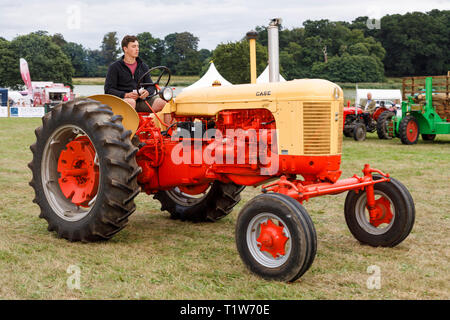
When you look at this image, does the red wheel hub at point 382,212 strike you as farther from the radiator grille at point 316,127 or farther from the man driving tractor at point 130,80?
the man driving tractor at point 130,80

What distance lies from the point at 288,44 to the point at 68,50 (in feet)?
113

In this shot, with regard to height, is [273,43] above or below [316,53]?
below

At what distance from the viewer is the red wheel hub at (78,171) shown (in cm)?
486

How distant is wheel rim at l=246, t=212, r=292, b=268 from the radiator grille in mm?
693

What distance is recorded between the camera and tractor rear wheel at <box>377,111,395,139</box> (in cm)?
1612

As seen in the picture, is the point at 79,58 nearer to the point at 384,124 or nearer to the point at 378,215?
the point at 384,124

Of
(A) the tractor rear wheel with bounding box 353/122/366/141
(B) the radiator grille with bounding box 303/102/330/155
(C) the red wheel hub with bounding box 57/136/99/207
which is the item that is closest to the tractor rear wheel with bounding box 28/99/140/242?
(C) the red wheel hub with bounding box 57/136/99/207

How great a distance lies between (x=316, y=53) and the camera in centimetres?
5459

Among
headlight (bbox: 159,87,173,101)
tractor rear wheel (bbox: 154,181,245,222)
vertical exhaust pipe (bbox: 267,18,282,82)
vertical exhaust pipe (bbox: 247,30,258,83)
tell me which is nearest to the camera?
vertical exhaust pipe (bbox: 267,18,282,82)

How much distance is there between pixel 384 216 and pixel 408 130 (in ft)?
35.6

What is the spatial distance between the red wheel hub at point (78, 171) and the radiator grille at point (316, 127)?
6.75 feet

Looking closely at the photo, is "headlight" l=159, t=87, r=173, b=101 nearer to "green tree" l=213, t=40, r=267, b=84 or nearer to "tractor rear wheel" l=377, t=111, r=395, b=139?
"tractor rear wheel" l=377, t=111, r=395, b=139

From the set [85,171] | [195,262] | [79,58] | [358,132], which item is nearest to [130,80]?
[85,171]

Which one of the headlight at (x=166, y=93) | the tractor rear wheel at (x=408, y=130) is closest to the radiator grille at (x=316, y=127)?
the headlight at (x=166, y=93)
